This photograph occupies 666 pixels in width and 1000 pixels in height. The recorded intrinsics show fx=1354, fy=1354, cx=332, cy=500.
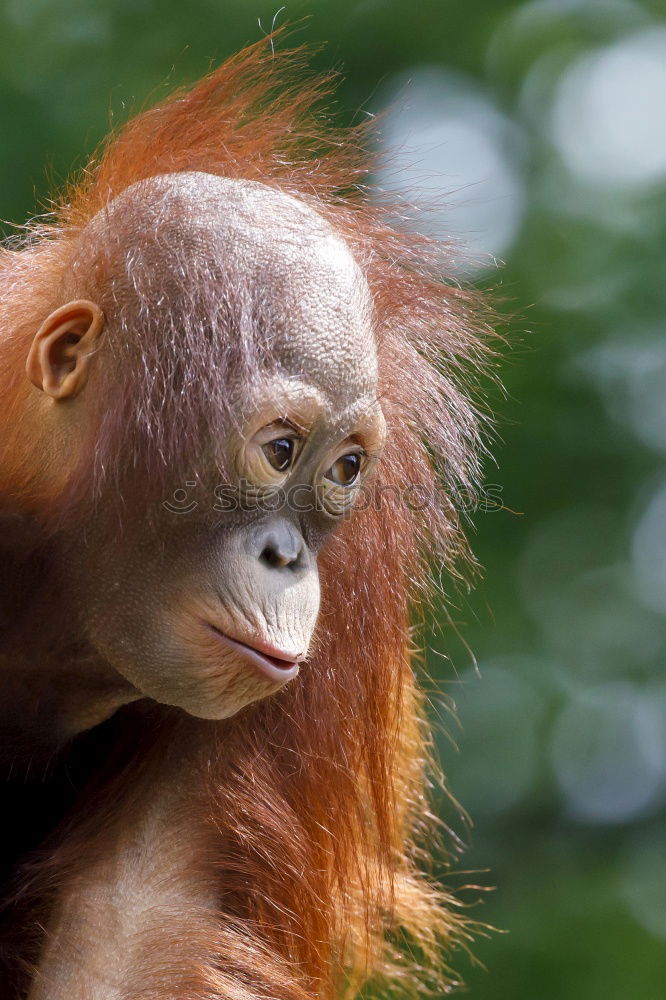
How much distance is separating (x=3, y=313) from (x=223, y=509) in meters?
0.48

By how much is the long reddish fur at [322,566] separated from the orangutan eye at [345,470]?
15 cm

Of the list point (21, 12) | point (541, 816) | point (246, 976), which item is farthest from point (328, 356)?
point (541, 816)

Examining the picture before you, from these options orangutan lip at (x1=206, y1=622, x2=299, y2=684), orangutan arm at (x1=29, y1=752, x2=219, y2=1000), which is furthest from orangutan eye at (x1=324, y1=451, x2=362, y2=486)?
orangutan arm at (x1=29, y1=752, x2=219, y2=1000)

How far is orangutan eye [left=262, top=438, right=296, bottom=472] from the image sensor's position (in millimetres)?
1651

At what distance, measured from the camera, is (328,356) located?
1716 mm

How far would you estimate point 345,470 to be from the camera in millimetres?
1810

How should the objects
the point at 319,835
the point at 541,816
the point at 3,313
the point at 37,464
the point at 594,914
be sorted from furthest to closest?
1. the point at 541,816
2. the point at 594,914
3. the point at 319,835
4. the point at 3,313
5. the point at 37,464

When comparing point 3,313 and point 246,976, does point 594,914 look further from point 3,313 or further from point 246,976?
point 3,313

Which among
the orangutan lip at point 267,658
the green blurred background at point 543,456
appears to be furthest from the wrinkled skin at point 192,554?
the green blurred background at point 543,456

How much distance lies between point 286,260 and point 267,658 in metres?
0.50

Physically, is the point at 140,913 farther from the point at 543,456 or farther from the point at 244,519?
the point at 543,456

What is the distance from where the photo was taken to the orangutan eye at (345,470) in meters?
1.79

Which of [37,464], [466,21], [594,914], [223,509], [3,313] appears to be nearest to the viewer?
[223,509]

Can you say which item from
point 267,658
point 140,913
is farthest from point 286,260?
point 140,913
